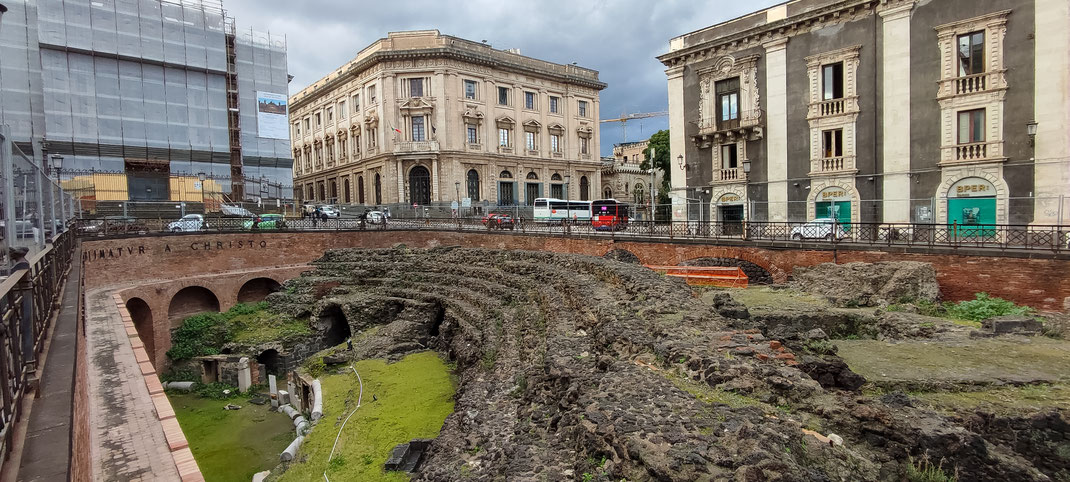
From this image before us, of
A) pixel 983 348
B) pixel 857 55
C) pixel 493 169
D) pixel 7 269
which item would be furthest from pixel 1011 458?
pixel 493 169

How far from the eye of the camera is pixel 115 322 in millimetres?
11867

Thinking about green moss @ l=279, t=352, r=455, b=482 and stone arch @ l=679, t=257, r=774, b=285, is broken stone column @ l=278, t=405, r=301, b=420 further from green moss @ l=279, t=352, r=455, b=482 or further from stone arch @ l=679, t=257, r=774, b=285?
stone arch @ l=679, t=257, r=774, b=285

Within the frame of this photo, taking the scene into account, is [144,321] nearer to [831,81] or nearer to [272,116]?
[272,116]

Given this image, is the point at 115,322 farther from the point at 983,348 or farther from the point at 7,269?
the point at 983,348

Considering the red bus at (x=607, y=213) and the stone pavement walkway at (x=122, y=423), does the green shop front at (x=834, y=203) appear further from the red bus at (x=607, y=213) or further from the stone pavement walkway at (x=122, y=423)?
the stone pavement walkway at (x=122, y=423)

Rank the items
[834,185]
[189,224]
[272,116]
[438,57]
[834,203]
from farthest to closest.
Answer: [438,57] < [272,116] < [189,224] < [834,185] < [834,203]

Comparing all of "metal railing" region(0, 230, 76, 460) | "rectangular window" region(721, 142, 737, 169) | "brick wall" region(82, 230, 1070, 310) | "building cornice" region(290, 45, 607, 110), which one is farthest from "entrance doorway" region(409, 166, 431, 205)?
"metal railing" region(0, 230, 76, 460)

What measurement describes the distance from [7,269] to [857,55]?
26.7 meters

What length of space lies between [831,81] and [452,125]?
99.0ft

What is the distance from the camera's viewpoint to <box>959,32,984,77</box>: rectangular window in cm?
1964

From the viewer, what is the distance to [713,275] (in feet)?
58.9

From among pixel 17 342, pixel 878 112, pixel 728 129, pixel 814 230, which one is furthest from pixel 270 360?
pixel 878 112

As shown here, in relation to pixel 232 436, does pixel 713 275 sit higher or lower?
higher

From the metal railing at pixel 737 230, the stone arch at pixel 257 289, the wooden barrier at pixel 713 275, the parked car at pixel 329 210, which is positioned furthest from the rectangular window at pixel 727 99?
the parked car at pixel 329 210
